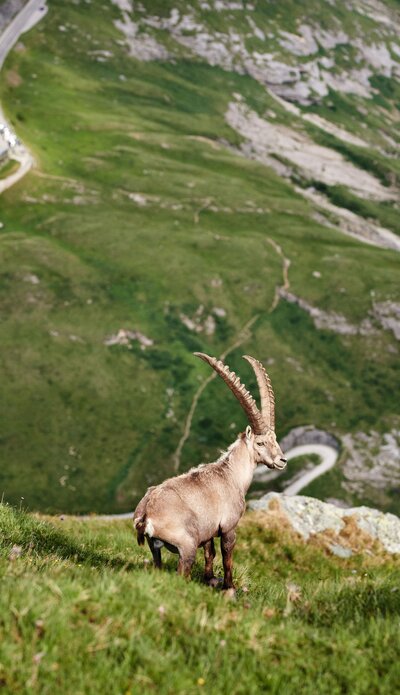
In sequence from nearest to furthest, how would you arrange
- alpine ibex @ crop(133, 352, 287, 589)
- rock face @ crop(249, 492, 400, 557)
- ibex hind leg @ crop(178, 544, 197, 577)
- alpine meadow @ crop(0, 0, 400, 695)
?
alpine meadow @ crop(0, 0, 400, 695) → ibex hind leg @ crop(178, 544, 197, 577) → alpine ibex @ crop(133, 352, 287, 589) → rock face @ crop(249, 492, 400, 557)

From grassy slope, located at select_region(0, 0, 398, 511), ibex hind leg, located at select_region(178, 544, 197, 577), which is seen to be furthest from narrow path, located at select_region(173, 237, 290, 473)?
ibex hind leg, located at select_region(178, 544, 197, 577)

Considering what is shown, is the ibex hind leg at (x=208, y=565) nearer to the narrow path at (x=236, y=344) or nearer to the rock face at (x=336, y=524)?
the rock face at (x=336, y=524)

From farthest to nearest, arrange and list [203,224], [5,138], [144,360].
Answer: [203,224] < [5,138] < [144,360]

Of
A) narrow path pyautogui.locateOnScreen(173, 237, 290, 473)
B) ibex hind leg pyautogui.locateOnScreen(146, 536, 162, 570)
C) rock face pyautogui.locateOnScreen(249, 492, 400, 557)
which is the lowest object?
narrow path pyautogui.locateOnScreen(173, 237, 290, 473)

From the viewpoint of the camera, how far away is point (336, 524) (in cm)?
2989

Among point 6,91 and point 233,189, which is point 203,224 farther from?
point 6,91

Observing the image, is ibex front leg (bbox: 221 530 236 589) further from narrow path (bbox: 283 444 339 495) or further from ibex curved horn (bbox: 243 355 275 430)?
narrow path (bbox: 283 444 339 495)

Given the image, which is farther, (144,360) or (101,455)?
(144,360)

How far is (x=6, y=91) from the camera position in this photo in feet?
627

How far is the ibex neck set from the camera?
16.2 m

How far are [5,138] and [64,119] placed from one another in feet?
131

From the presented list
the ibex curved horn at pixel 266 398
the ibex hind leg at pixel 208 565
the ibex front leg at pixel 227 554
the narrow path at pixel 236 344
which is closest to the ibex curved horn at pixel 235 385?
the ibex curved horn at pixel 266 398

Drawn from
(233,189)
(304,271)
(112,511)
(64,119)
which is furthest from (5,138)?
(112,511)

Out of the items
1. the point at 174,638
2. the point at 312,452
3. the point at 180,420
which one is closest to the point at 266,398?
the point at 174,638
